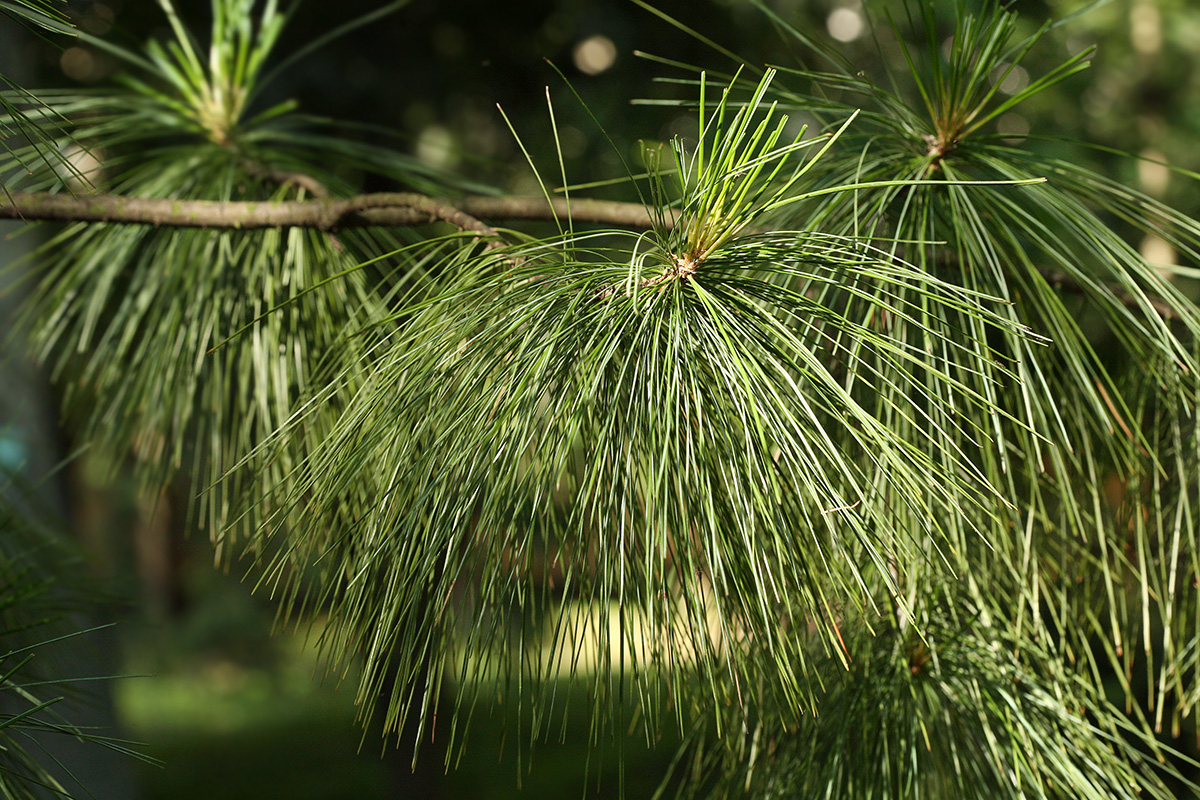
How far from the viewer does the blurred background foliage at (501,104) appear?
1908 millimetres

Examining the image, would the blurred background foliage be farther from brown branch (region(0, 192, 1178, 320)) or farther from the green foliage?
brown branch (region(0, 192, 1178, 320))

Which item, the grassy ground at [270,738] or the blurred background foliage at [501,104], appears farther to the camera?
the grassy ground at [270,738]

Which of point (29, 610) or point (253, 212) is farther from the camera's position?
point (29, 610)

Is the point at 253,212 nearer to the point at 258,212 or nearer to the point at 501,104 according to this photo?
the point at 258,212

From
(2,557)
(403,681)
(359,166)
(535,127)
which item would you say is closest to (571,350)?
(403,681)

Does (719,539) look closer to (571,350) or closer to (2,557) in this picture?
(571,350)

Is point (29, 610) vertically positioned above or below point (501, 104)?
below

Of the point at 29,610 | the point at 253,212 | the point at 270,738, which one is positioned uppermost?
the point at 270,738

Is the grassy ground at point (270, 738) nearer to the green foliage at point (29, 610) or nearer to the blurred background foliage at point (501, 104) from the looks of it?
the blurred background foliage at point (501, 104)

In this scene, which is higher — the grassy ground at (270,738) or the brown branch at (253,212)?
the grassy ground at (270,738)

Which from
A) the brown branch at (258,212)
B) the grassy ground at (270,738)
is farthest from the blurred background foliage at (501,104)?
the brown branch at (258,212)

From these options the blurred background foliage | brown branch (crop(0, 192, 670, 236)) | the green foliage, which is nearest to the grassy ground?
the blurred background foliage

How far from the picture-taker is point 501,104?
1844mm

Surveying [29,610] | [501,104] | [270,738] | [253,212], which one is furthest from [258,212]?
[270,738]
